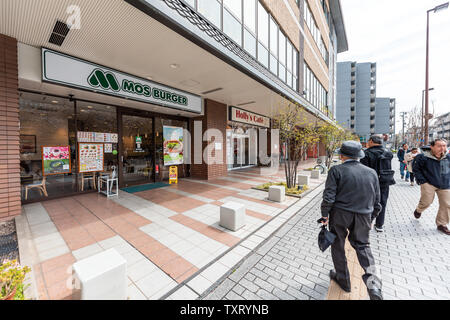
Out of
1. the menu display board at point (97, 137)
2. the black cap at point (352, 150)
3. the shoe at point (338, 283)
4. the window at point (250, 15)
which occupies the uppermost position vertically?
the window at point (250, 15)

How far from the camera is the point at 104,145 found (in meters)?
7.34

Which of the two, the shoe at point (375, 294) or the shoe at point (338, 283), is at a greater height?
the shoe at point (375, 294)

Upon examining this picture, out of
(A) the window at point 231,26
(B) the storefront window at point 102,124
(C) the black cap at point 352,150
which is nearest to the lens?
(C) the black cap at point 352,150

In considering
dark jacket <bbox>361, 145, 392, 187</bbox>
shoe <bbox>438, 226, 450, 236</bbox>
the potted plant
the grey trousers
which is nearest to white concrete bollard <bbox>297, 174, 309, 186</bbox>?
dark jacket <bbox>361, 145, 392, 187</bbox>

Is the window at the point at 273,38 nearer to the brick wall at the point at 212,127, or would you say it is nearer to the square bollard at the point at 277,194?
the brick wall at the point at 212,127

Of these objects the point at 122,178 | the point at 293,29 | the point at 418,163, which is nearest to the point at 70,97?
the point at 122,178

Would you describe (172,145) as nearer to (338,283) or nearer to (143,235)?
(143,235)

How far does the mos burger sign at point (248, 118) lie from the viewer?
455 inches

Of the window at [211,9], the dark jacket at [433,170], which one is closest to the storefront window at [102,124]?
the window at [211,9]

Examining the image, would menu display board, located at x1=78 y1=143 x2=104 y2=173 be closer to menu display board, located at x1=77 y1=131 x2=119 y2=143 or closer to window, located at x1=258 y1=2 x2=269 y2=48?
menu display board, located at x1=77 y1=131 x2=119 y2=143

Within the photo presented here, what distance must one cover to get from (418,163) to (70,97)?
34.7 ft

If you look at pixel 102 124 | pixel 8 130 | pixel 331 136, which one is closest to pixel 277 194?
pixel 102 124

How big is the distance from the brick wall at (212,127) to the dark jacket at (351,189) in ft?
26.1

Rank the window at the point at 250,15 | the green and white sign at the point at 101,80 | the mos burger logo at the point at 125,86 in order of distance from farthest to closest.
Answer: the window at the point at 250,15, the mos burger logo at the point at 125,86, the green and white sign at the point at 101,80
